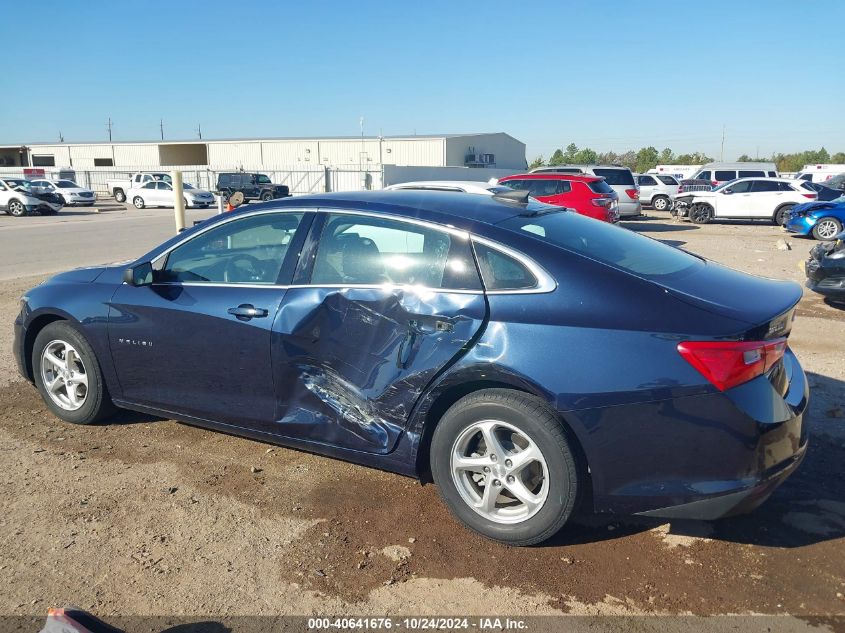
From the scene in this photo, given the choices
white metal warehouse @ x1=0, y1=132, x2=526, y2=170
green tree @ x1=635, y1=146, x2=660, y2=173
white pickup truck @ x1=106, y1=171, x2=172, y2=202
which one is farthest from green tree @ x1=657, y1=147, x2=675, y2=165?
white pickup truck @ x1=106, y1=171, x2=172, y2=202

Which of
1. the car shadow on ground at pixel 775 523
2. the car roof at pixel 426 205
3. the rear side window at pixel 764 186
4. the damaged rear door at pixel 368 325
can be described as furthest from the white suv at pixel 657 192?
the damaged rear door at pixel 368 325

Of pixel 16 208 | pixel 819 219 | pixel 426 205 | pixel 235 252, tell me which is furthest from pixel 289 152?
pixel 426 205

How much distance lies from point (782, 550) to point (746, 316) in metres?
1.19

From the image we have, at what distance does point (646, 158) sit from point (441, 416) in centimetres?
9912

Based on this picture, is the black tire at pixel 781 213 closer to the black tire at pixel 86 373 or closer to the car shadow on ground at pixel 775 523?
the car shadow on ground at pixel 775 523

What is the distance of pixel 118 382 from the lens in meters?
4.36

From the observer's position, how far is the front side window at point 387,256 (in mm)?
3363

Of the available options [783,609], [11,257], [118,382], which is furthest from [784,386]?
[11,257]

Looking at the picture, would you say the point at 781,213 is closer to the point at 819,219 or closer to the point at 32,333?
the point at 819,219

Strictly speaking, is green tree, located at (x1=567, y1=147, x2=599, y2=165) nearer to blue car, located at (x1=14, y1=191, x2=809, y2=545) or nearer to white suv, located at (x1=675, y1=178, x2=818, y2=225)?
white suv, located at (x1=675, y1=178, x2=818, y2=225)

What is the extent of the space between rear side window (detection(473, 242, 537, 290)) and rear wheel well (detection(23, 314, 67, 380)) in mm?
3059

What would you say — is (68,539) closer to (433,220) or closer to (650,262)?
(433,220)

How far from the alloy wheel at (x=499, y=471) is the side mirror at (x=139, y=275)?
7.38 feet

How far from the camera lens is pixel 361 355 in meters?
3.48
